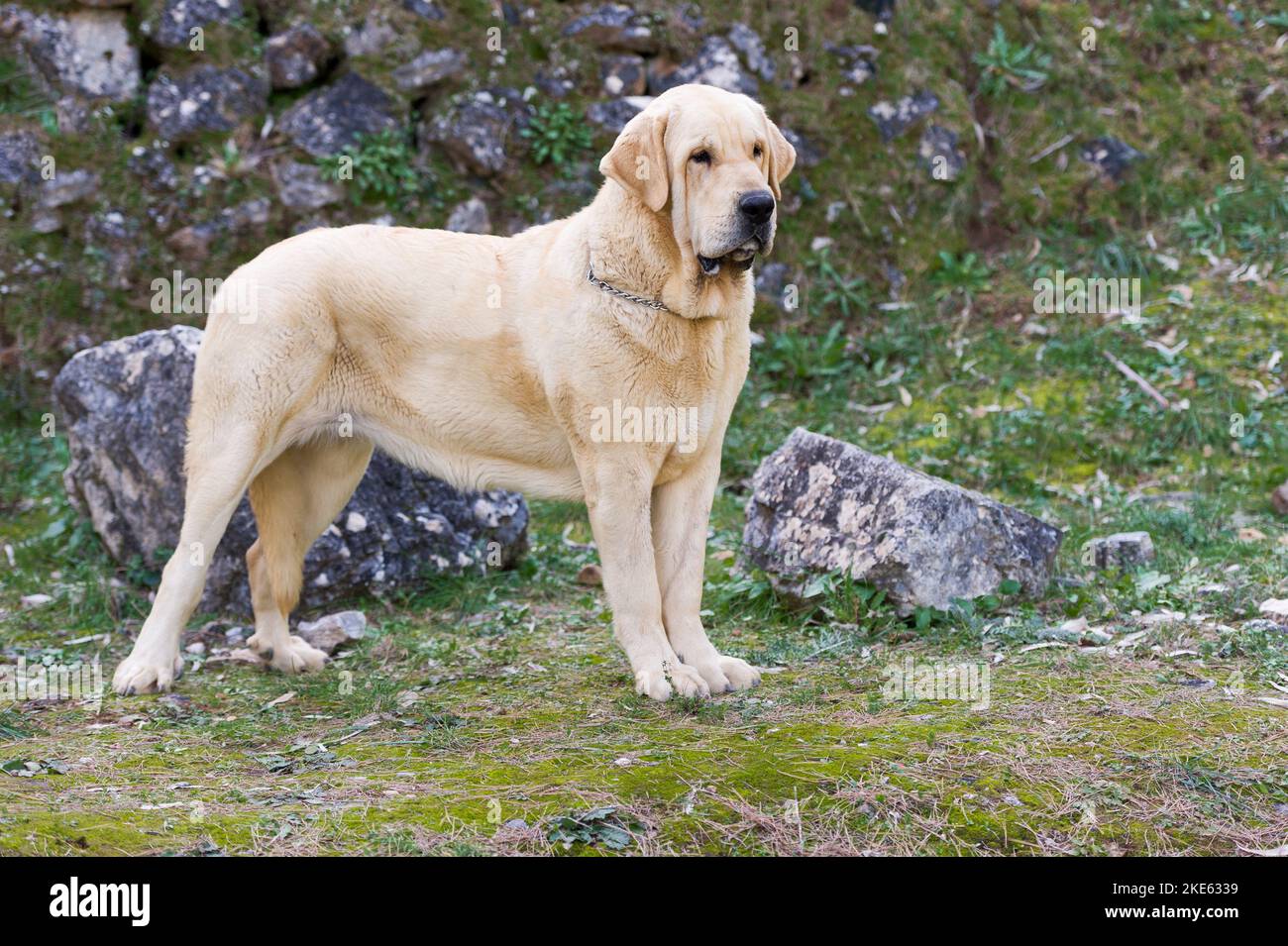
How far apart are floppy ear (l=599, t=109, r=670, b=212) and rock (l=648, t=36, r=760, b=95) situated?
5253 mm

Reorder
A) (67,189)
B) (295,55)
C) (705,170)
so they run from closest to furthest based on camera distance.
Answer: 1. (705,170)
2. (67,189)
3. (295,55)

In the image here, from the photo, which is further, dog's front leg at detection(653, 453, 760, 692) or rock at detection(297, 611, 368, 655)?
rock at detection(297, 611, 368, 655)

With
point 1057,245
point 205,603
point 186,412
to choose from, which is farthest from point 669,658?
point 1057,245

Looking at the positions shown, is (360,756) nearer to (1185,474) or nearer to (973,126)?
(1185,474)

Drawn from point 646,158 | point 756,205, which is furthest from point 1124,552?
point 646,158

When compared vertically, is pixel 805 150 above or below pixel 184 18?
below

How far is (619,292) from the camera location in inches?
195

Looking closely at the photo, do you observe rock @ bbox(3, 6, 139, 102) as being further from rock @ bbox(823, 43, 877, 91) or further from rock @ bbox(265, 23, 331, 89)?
rock @ bbox(823, 43, 877, 91)

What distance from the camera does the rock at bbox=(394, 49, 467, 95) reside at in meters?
9.51

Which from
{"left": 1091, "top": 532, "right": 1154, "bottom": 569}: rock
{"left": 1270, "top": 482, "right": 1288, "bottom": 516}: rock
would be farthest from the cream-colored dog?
{"left": 1270, "top": 482, "right": 1288, "bottom": 516}: rock

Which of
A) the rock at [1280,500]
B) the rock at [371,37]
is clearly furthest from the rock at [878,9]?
the rock at [1280,500]

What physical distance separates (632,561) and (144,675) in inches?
81.3

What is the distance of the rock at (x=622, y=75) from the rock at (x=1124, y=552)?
526cm

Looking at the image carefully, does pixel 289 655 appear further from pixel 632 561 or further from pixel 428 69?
pixel 428 69
